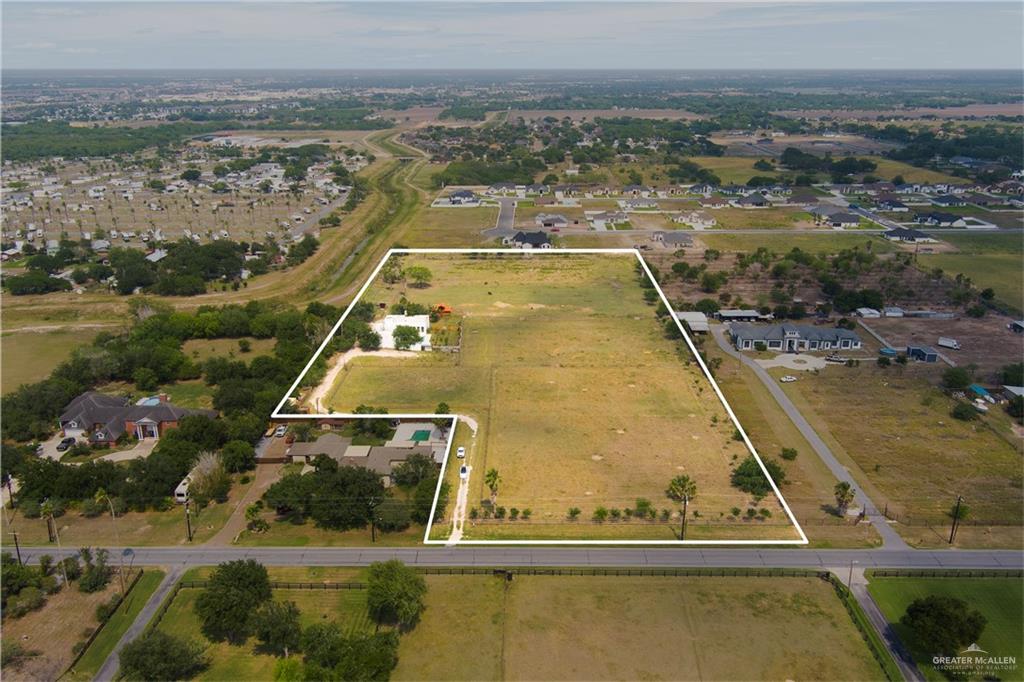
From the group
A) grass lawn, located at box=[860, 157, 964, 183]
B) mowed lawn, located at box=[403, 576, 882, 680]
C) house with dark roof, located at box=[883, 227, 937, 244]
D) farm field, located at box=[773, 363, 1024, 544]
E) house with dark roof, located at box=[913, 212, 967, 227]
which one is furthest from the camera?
grass lawn, located at box=[860, 157, 964, 183]

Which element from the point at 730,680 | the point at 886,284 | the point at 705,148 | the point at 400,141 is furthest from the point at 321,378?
the point at 400,141

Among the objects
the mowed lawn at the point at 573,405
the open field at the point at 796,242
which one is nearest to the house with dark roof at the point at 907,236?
the open field at the point at 796,242

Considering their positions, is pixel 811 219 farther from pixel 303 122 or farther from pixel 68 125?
pixel 68 125

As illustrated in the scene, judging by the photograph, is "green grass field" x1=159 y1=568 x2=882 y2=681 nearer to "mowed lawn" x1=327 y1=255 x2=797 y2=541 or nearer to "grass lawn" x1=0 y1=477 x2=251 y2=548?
"mowed lawn" x1=327 y1=255 x2=797 y2=541

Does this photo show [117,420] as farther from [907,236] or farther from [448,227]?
[907,236]

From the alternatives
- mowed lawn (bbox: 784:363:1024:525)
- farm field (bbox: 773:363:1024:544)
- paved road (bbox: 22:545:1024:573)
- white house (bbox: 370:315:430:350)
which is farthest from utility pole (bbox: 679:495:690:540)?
white house (bbox: 370:315:430:350)

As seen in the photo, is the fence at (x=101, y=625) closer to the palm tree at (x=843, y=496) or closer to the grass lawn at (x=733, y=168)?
the palm tree at (x=843, y=496)
